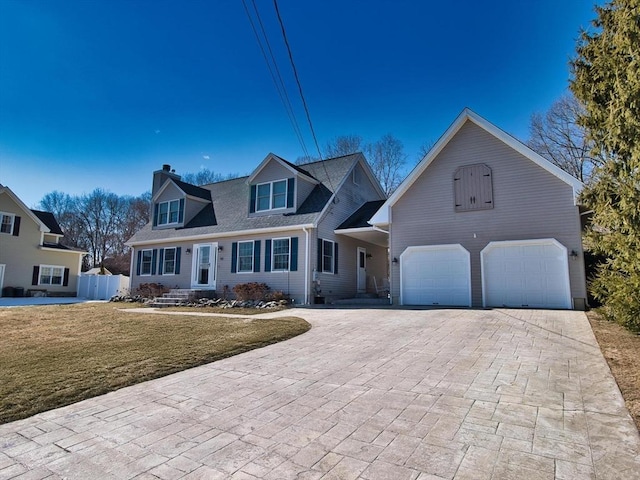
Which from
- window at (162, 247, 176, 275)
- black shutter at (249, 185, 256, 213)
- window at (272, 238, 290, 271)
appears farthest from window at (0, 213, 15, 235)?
window at (272, 238, 290, 271)

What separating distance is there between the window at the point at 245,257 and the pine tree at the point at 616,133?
12.7 m

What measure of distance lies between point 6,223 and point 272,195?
63.3 feet

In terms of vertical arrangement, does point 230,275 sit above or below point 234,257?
below

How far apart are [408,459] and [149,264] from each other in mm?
20359

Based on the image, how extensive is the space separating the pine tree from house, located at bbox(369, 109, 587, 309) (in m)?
3.94

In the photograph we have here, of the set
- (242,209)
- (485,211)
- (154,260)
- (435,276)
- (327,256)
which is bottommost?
(435,276)

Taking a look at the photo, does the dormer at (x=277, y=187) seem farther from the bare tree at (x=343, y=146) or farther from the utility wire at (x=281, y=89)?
the bare tree at (x=343, y=146)

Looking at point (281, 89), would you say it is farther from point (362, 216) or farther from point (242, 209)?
point (242, 209)

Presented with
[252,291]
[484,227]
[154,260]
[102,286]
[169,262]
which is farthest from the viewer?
[102,286]

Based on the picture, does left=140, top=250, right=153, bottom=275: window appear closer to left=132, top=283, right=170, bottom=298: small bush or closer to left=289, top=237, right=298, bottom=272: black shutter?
left=132, top=283, right=170, bottom=298: small bush

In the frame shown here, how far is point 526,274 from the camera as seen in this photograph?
11938 millimetres

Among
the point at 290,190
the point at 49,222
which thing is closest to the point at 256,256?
the point at 290,190

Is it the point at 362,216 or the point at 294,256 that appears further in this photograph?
the point at 362,216

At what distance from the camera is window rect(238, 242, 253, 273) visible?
16.7 meters
